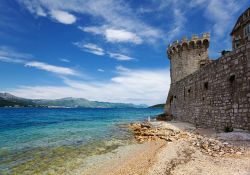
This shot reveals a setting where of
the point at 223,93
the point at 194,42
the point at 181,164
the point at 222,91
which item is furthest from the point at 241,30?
the point at 181,164

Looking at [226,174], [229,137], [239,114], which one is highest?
[239,114]

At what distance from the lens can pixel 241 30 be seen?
81.0 feet

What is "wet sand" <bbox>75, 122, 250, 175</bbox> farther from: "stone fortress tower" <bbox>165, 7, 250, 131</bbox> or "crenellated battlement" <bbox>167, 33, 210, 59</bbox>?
"crenellated battlement" <bbox>167, 33, 210, 59</bbox>

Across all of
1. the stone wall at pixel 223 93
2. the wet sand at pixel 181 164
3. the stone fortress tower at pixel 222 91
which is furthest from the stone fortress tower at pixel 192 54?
the wet sand at pixel 181 164

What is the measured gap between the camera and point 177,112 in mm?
25797

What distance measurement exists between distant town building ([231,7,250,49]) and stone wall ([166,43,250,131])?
9911 millimetres

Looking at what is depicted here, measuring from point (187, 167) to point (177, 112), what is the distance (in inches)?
771

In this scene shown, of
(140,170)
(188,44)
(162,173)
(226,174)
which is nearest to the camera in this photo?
(226,174)

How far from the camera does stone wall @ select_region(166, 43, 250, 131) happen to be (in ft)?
35.2

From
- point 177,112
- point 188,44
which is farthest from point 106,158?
point 188,44

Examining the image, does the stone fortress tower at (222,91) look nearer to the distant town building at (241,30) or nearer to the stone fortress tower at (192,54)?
the distant town building at (241,30)

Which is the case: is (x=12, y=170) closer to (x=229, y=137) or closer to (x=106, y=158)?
(x=106, y=158)

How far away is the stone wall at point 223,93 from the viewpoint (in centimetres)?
1072

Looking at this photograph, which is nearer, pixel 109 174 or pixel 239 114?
pixel 109 174
